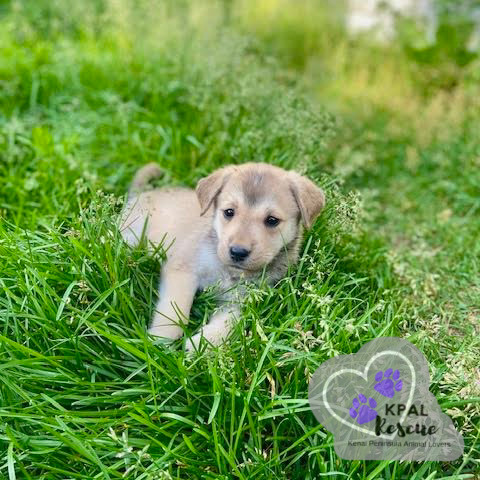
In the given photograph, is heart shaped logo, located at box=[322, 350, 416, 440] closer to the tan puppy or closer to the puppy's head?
the tan puppy

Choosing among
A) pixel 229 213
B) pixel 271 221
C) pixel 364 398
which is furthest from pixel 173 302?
pixel 364 398

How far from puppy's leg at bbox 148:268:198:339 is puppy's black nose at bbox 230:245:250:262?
348mm

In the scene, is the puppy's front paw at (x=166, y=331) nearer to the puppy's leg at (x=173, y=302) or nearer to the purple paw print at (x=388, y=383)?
the puppy's leg at (x=173, y=302)

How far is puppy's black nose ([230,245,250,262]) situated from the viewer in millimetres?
3604

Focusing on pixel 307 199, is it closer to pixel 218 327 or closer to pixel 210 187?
pixel 210 187

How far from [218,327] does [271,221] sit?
69 cm

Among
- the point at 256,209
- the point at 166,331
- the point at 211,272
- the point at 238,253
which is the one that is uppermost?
the point at 256,209

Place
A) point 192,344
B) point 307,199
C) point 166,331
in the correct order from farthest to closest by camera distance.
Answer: point 307,199, point 166,331, point 192,344

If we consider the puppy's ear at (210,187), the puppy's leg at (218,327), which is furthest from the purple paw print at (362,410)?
the puppy's ear at (210,187)

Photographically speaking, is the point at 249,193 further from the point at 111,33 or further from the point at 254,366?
the point at 111,33

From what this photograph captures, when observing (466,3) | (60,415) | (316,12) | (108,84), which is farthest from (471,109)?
(60,415)

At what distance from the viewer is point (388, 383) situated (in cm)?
319

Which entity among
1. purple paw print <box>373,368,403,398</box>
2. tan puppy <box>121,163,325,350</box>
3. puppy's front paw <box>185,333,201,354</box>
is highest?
tan puppy <box>121,163,325,350</box>

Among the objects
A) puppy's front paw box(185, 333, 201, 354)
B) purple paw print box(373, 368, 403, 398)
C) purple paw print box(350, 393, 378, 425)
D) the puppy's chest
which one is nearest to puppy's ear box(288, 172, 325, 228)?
the puppy's chest
